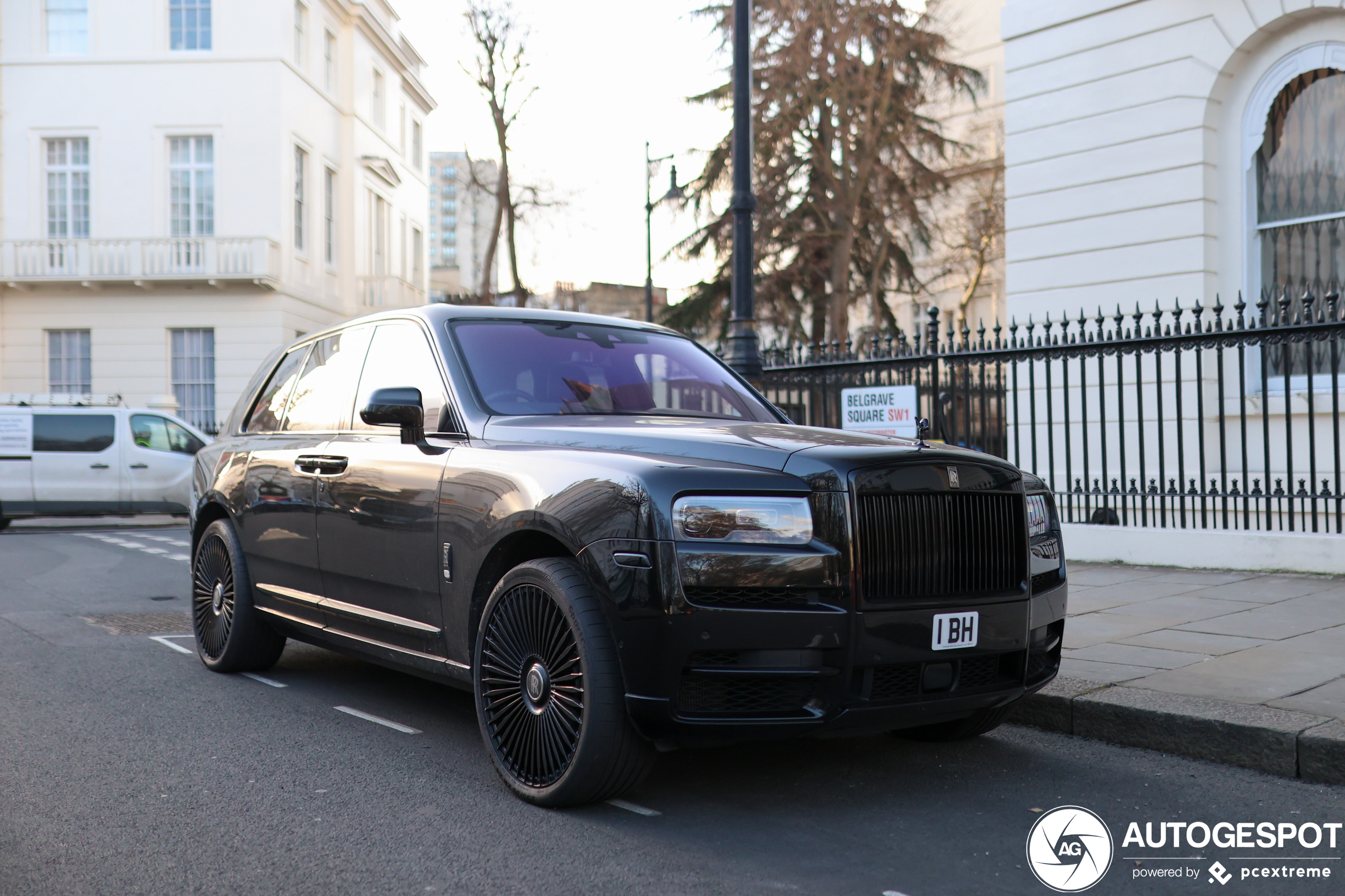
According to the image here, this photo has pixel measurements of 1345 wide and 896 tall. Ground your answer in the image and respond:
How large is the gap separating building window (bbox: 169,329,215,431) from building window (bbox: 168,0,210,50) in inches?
267

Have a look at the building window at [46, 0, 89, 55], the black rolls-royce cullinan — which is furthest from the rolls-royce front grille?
the building window at [46, 0, 89, 55]

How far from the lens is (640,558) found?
3596 mm

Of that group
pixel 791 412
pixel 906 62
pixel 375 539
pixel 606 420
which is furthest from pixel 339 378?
pixel 906 62

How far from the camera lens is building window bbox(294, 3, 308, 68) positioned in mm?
29359

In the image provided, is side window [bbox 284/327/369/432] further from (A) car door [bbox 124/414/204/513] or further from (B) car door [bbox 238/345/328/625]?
(A) car door [bbox 124/414/204/513]

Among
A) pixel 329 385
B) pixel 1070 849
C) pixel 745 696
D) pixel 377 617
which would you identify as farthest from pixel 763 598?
pixel 329 385

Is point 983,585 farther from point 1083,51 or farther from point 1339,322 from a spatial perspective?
point 1083,51

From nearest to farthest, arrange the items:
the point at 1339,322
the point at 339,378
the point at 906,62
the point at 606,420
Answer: the point at 606,420 < the point at 339,378 < the point at 1339,322 < the point at 906,62

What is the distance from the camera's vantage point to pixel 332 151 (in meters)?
32.2

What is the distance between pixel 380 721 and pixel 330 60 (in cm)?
3037

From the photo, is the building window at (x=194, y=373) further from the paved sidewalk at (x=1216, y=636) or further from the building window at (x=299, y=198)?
the paved sidewalk at (x=1216, y=636)

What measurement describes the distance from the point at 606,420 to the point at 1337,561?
6.15 m

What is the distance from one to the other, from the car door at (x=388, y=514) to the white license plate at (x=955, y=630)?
1.84 metres

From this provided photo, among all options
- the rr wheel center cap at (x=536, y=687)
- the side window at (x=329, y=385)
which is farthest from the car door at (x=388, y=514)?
the rr wheel center cap at (x=536, y=687)
